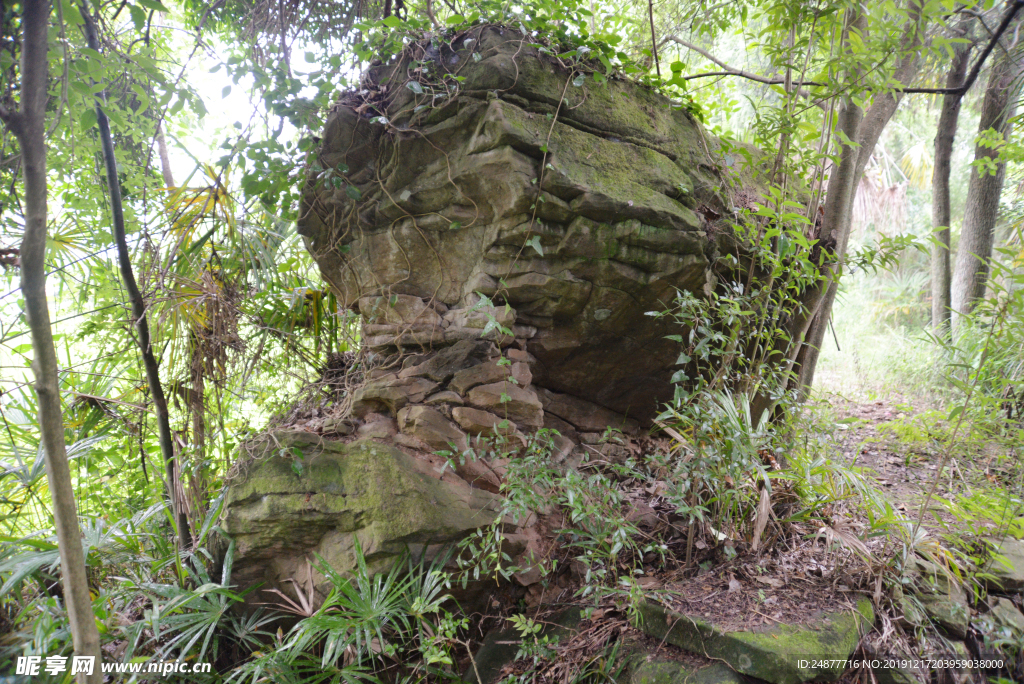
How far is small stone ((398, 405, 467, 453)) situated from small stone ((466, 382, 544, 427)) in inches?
7.7

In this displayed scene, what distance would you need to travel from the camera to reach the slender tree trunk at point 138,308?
220cm

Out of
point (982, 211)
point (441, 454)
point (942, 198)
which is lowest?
point (441, 454)

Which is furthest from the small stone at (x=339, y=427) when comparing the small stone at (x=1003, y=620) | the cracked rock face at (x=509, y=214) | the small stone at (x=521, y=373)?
the small stone at (x=1003, y=620)

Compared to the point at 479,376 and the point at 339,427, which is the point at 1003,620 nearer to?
the point at 479,376

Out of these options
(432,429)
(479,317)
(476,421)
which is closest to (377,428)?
(432,429)

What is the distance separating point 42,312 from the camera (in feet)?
4.78

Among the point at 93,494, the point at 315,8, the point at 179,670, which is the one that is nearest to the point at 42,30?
the point at 179,670

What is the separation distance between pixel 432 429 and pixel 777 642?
1.82 meters

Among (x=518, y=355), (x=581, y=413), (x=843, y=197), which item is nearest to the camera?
(x=518, y=355)

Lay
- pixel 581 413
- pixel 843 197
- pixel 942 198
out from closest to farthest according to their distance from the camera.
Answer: pixel 581 413 < pixel 843 197 < pixel 942 198

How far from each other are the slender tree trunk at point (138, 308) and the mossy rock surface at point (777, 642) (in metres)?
2.49

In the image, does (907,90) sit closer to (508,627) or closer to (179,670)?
(508,627)

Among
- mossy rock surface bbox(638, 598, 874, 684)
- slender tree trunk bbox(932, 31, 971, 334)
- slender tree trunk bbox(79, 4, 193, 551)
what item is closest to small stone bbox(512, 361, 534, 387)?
mossy rock surface bbox(638, 598, 874, 684)

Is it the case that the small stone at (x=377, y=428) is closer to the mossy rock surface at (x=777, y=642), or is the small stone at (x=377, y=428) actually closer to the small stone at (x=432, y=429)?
the small stone at (x=432, y=429)
